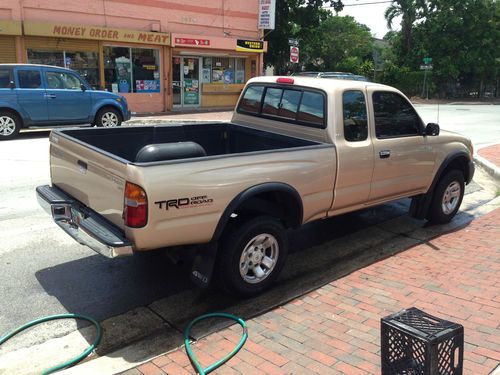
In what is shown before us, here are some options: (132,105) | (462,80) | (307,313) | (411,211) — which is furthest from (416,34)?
(307,313)

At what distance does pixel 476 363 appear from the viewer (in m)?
3.36

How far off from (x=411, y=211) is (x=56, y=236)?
428 cm

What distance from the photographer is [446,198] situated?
6516mm

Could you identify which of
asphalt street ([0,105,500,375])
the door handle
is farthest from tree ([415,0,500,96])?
the door handle

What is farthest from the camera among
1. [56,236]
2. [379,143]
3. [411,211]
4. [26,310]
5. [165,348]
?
[411,211]

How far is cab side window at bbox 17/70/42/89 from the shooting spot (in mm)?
12969

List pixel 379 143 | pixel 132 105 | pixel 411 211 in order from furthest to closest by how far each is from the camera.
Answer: pixel 132 105 < pixel 411 211 < pixel 379 143

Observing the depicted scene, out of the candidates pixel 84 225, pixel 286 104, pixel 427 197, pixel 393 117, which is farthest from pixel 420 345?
pixel 427 197

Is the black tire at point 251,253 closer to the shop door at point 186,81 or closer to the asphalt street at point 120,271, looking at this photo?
the asphalt street at point 120,271

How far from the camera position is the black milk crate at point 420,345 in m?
2.47

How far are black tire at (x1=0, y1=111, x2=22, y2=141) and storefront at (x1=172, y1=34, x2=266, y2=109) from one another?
959cm

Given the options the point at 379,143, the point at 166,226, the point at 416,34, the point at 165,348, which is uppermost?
the point at 416,34

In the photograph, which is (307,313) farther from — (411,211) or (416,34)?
(416,34)

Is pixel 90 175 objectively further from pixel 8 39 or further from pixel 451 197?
pixel 8 39
